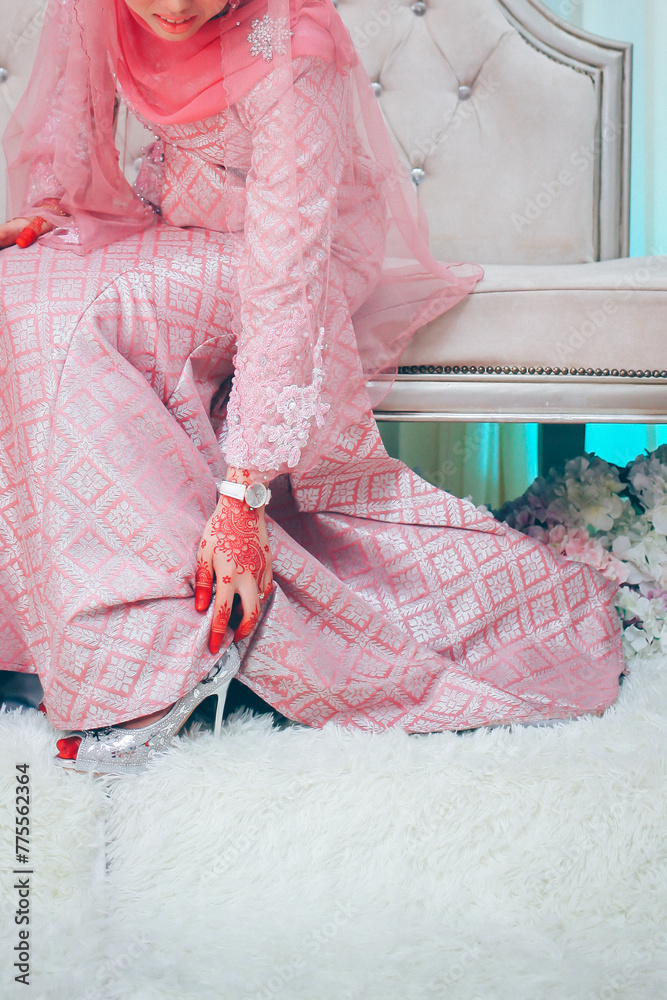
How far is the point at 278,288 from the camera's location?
761mm

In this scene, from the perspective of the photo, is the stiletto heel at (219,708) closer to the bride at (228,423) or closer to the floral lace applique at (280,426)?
the bride at (228,423)

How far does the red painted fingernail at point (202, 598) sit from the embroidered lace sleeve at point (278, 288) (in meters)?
0.13

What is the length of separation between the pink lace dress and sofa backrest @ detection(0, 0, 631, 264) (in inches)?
30.0

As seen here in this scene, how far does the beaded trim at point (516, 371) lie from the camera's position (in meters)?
1.00

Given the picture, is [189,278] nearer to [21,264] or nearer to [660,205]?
[21,264]

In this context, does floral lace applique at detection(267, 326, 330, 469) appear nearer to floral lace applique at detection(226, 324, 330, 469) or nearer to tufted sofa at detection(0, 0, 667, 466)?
floral lace applique at detection(226, 324, 330, 469)

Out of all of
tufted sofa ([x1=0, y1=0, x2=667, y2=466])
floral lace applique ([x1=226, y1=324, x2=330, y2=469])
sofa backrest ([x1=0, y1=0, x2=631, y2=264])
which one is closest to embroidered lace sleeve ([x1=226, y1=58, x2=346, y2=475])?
floral lace applique ([x1=226, y1=324, x2=330, y2=469])

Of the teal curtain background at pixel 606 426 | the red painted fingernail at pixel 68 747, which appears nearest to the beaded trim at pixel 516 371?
the red painted fingernail at pixel 68 747

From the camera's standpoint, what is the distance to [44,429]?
766 mm

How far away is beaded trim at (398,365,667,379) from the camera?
3.27ft

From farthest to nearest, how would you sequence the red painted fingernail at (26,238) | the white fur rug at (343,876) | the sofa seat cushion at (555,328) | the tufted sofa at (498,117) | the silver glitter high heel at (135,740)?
the tufted sofa at (498,117) < the sofa seat cushion at (555,328) < the red painted fingernail at (26,238) < the silver glitter high heel at (135,740) < the white fur rug at (343,876)

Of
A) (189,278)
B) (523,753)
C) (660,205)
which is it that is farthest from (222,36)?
(660,205)

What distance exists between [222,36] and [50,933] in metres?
0.86

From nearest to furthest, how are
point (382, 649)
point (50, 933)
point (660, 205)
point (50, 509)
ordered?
point (50, 933), point (50, 509), point (382, 649), point (660, 205)
